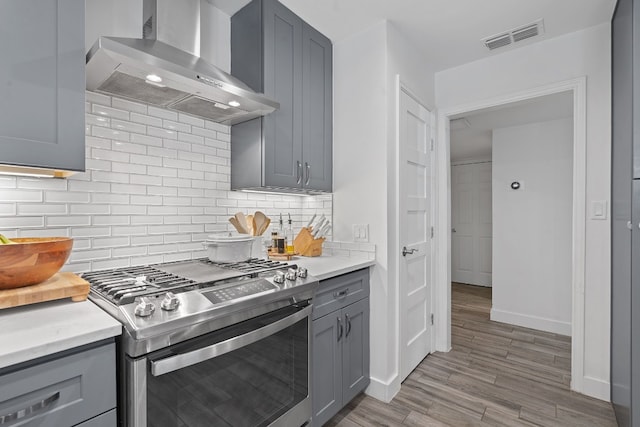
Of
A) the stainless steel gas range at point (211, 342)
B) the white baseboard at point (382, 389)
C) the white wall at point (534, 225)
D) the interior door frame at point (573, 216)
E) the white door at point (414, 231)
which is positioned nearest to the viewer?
the stainless steel gas range at point (211, 342)

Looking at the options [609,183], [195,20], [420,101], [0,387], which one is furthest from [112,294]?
[609,183]

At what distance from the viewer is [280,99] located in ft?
6.63

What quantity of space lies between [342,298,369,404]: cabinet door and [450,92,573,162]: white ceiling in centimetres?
203

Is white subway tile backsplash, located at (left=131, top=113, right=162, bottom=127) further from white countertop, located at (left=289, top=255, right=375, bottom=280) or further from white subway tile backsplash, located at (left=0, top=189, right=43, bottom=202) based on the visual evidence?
white countertop, located at (left=289, top=255, right=375, bottom=280)

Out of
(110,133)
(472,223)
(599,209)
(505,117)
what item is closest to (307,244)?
(110,133)

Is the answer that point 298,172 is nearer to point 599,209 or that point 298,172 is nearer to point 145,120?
point 145,120

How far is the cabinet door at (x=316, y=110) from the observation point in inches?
87.3

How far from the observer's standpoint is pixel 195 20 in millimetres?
1720

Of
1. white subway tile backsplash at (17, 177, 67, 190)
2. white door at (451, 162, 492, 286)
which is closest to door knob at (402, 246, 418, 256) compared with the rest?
white subway tile backsplash at (17, 177, 67, 190)

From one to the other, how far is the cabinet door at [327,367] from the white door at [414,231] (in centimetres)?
62

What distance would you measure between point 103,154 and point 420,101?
2.24m

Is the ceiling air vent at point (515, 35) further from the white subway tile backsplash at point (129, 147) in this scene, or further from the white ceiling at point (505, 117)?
the white subway tile backsplash at point (129, 147)

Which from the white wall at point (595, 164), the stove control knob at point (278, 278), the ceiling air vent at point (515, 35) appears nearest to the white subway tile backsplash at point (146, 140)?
the stove control knob at point (278, 278)

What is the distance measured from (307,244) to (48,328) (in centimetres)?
154
